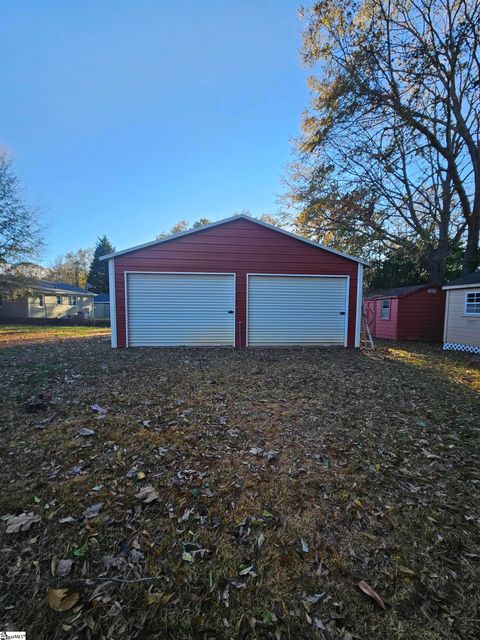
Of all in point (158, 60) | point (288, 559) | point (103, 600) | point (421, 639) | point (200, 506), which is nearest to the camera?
point (421, 639)

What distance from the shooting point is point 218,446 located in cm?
304

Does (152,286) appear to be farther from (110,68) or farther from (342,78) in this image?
(342,78)

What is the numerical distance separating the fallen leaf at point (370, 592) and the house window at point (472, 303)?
12214 millimetres

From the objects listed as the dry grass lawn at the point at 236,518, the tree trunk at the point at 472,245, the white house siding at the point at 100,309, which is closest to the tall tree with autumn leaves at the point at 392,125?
the tree trunk at the point at 472,245

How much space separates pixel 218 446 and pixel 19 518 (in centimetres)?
166

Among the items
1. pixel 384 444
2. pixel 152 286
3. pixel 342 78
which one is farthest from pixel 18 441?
pixel 342 78

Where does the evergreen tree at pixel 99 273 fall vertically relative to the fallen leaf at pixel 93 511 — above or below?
above

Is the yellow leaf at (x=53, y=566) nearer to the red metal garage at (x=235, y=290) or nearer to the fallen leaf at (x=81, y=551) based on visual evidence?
the fallen leaf at (x=81, y=551)

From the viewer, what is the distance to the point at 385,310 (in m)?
15.5

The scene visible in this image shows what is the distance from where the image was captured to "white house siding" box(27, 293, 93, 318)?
86.4ft

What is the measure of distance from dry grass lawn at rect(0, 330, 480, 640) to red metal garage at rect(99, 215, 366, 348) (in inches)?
201

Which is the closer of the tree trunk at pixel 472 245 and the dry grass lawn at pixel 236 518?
the dry grass lawn at pixel 236 518

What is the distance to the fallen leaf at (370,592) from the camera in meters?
1.52

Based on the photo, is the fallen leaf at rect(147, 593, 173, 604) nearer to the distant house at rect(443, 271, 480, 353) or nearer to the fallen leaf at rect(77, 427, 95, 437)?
the fallen leaf at rect(77, 427, 95, 437)
